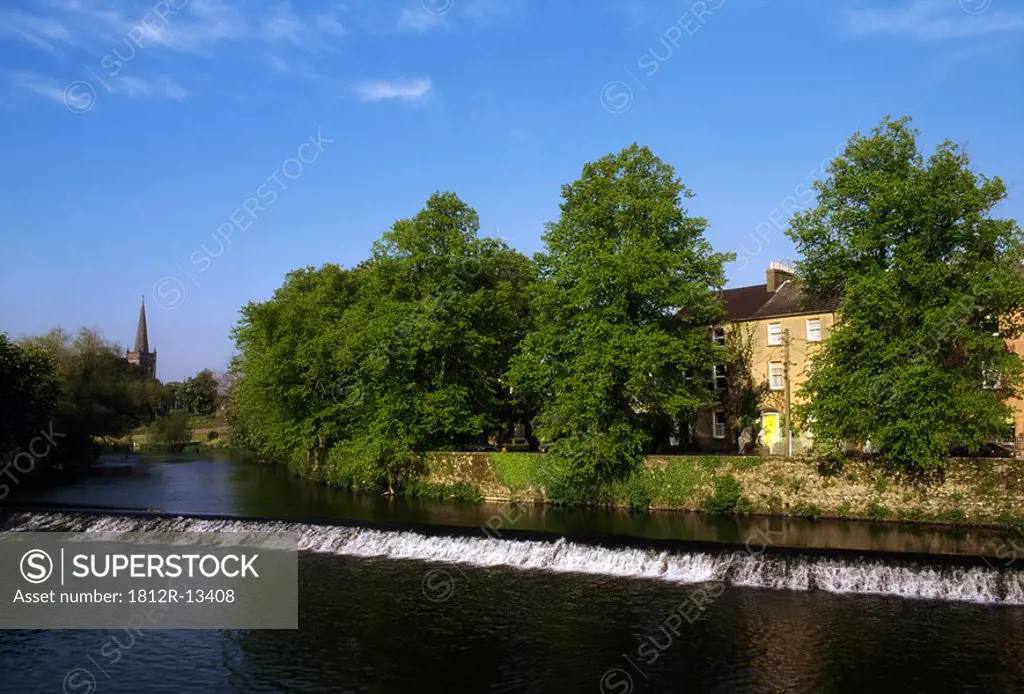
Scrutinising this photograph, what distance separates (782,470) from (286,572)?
79.3 feet

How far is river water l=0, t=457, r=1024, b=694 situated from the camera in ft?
63.2

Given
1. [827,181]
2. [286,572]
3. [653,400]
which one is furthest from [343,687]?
[827,181]

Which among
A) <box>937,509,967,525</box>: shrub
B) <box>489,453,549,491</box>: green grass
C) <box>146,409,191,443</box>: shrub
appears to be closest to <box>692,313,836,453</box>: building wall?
<box>937,509,967,525</box>: shrub

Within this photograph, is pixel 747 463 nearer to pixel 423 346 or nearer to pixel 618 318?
pixel 618 318

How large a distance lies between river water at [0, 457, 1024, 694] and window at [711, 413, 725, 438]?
2023 centimetres

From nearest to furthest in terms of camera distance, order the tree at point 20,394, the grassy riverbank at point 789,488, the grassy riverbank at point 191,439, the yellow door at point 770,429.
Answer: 1. the grassy riverbank at point 789,488
2. the yellow door at point 770,429
3. the tree at point 20,394
4. the grassy riverbank at point 191,439

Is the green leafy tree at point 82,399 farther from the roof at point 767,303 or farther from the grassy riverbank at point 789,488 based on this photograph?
the roof at point 767,303

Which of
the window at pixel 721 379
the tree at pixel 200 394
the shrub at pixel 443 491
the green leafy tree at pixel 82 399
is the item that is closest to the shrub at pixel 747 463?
the shrub at pixel 443 491

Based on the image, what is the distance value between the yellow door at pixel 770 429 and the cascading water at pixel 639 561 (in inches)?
1118

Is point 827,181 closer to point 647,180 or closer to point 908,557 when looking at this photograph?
point 647,180

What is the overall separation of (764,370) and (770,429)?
4.11 m

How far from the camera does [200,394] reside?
172 meters

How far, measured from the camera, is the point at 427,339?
157ft

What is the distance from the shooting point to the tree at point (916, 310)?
35250mm
